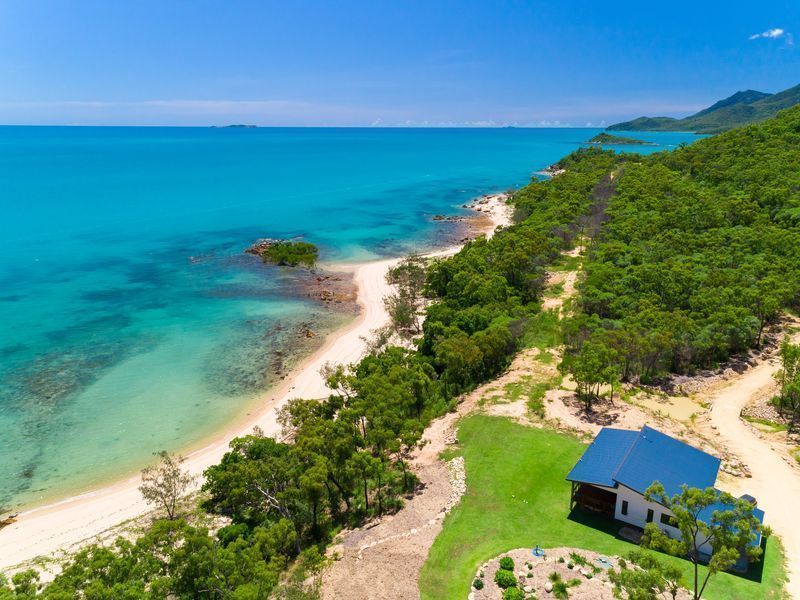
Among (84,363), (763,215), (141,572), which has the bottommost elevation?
(84,363)

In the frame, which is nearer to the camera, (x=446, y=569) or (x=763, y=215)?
(x=446, y=569)

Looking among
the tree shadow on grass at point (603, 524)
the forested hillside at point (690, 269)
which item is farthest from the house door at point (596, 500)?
the forested hillside at point (690, 269)

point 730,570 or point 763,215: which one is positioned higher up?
point 763,215

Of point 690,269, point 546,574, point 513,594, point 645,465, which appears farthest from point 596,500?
point 690,269

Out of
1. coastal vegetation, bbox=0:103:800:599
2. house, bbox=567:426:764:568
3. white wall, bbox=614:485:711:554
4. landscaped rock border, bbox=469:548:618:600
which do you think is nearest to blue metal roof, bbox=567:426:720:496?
house, bbox=567:426:764:568

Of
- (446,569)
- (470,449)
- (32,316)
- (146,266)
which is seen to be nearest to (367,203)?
(146,266)

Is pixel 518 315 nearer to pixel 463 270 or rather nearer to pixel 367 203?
pixel 463 270
